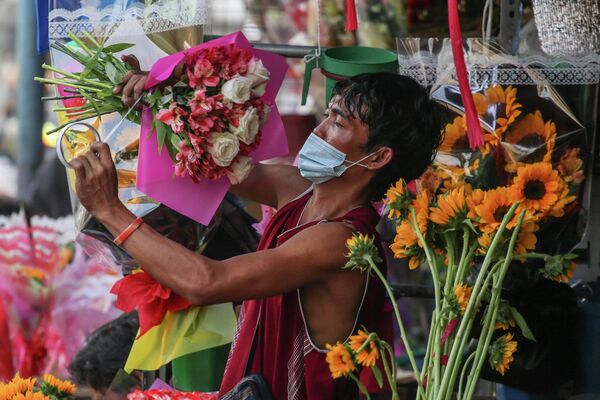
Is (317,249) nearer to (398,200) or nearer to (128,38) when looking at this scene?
(398,200)

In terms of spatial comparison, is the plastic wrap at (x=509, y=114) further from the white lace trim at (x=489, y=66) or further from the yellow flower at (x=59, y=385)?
the yellow flower at (x=59, y=385)

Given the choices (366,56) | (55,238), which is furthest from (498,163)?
(55,238)

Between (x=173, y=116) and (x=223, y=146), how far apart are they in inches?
5.2

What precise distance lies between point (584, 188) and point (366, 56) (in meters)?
0.75

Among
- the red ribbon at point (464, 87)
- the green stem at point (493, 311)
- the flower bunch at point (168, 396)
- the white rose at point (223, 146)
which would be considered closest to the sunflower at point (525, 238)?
the green stem at point (493, 311)

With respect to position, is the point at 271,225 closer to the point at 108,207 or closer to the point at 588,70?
the point at 108,207

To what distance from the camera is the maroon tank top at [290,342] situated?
7.72ft

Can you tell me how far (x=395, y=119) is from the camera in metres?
2.43

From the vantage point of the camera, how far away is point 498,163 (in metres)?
2.79

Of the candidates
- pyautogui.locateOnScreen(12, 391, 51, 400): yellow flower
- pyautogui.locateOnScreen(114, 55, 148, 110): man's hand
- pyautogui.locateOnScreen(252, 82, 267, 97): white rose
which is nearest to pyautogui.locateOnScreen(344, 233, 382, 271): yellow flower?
pyautogui.locateOnScreen(252, 82, 267, 97): white rose

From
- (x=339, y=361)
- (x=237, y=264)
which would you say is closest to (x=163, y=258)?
(x=237, y=264)

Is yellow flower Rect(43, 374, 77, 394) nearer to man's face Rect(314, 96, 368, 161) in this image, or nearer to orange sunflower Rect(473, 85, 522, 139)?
man's face Rect(314, 96, 368, 161)

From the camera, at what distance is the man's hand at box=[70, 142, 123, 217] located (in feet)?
7.12

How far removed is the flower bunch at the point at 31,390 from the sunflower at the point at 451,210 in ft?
3.13
